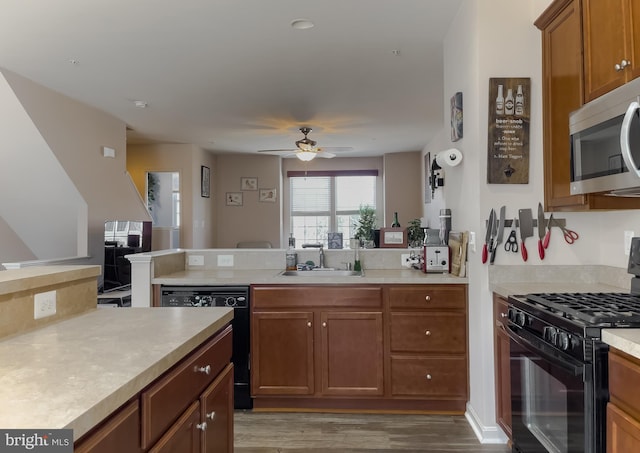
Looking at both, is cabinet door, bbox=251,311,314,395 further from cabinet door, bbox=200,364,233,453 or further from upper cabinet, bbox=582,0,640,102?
upper cabinet, bbox=582,0,640,102

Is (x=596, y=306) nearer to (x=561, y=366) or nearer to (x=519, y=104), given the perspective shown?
(x=561, y=366)

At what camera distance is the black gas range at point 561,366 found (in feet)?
4.77

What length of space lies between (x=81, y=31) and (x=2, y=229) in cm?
311

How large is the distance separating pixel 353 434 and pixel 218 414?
1344 mm

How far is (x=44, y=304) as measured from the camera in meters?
1.49

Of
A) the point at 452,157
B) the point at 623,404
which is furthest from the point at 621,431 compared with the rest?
the point at 452,157

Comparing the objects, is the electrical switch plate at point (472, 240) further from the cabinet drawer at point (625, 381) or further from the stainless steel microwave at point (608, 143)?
the cabinet drawer at point (625, 381)

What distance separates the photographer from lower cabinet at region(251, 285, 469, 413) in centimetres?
285

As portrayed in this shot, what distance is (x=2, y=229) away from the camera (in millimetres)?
4965

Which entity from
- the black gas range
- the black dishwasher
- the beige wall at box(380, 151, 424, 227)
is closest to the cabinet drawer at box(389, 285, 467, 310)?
the black gas range

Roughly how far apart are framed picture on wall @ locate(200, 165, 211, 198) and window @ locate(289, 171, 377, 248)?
1779mm

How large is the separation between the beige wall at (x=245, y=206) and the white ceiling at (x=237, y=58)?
250cm

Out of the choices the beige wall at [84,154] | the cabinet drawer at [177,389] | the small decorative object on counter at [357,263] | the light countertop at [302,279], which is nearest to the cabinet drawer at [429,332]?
the light countertop at [302,279]

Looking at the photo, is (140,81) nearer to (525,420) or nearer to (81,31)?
(81,31)
